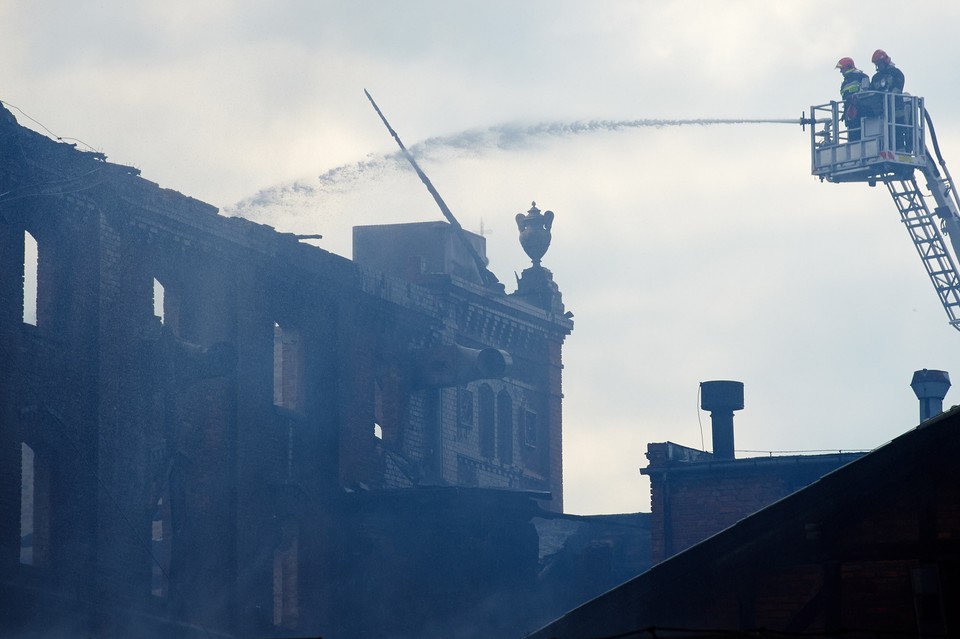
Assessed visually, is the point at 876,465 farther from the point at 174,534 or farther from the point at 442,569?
the point at 442,569

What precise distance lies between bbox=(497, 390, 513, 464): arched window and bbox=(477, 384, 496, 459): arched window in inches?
11.2

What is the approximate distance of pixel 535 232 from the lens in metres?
40.8

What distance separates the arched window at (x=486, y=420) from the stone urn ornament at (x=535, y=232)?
3617 millimetres

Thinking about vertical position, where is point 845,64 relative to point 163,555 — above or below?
above

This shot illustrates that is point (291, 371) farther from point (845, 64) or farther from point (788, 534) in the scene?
point (788, 534)

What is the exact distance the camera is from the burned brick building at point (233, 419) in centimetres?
2631

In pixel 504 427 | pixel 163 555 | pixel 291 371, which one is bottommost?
pixel 163 555

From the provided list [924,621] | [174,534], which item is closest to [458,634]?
[174,534]

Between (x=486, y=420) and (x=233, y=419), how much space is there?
9.25 meters

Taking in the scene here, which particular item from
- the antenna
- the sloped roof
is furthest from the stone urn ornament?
the sloped roof

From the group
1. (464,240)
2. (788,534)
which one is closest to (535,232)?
(464,240)

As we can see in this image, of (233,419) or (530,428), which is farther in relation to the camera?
(530,428)

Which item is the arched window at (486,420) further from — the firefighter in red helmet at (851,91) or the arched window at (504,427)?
the firefighter in red helmet at (851,91)

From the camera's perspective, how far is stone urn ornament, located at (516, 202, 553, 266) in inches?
1601
